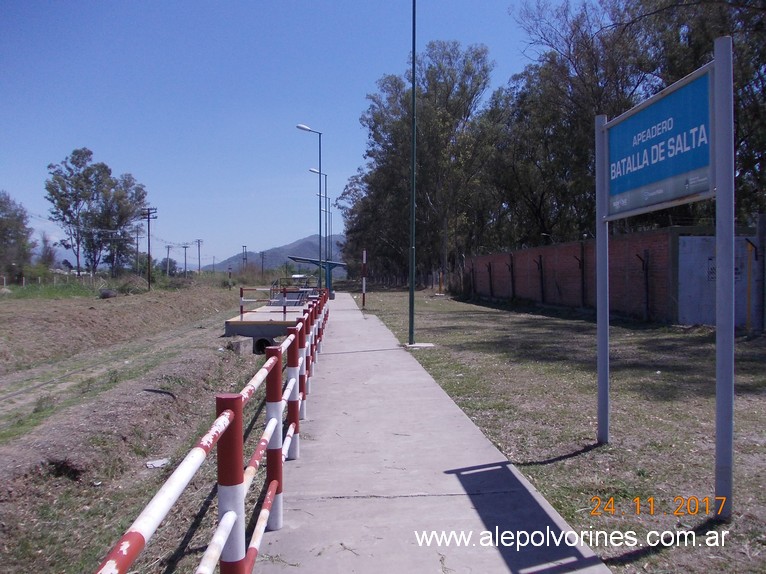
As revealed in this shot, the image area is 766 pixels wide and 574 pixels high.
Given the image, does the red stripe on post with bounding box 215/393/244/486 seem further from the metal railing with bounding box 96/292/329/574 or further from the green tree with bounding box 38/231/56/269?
the green tree with bounding box 38/231/56/269

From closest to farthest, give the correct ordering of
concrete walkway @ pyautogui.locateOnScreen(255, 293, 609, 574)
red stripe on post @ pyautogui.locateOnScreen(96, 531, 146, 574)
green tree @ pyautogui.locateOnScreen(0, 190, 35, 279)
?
1. red stripe on post @ pyautogui.locateOnScreen(96, 531, 146, 574)
2. concrete walkway @ pyautogui.locateOnScreen(255, 293, 609, 574)
3. green tree @ pyautogui.locateOnScreen(0, 190, 35, 279)

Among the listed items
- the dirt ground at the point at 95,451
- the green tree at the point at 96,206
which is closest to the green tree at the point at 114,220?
the green tree at the point at 96,206

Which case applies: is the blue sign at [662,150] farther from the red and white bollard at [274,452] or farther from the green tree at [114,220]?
the green tree at [114,220]

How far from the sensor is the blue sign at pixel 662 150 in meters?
4.77

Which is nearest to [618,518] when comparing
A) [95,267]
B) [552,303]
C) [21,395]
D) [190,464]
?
[190,464]

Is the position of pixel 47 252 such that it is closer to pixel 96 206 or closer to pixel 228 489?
pixel 96 206

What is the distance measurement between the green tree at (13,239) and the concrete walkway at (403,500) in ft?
208

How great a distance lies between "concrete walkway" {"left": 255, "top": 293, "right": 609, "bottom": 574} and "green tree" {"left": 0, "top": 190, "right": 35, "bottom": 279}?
63.5 metres

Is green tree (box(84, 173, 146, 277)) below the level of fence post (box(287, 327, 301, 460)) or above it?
above

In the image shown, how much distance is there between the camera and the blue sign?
15.7ft

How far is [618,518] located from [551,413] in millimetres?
3113

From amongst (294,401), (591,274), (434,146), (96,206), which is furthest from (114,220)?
(294,401)

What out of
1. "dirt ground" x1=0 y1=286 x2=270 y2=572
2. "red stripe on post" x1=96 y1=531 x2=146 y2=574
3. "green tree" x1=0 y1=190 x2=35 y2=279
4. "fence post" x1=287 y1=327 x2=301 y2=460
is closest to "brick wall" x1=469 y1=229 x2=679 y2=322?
"dirt ground" x1=0 y1=286 x2=270 y2=572

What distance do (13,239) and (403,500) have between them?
232ft
